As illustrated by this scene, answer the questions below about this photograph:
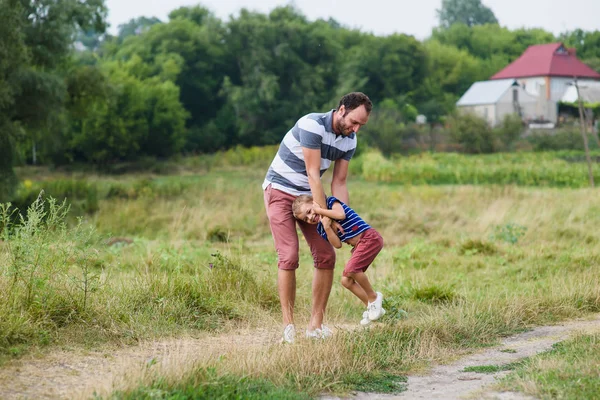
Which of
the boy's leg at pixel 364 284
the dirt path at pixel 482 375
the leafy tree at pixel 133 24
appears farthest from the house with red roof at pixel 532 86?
the leafy tree at pixel 133 24

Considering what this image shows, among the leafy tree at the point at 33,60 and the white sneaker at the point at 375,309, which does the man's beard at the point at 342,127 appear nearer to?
the white sneaker at the point at 375,309

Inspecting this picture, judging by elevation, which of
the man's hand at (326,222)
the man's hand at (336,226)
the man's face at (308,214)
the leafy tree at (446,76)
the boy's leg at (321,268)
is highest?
the leafy tree at (446,76)

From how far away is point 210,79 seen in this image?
56156 millimetres

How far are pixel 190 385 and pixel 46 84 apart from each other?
20699 millimetres

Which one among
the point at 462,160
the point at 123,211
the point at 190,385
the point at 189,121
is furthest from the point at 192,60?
the point at 190,385

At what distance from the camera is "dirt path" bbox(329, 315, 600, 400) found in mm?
5147

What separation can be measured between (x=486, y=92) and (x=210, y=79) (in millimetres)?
22598

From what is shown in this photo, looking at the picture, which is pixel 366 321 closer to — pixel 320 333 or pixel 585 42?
pixel 320 333

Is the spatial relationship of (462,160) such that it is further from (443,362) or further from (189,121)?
(443,362)

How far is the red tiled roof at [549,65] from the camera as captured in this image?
218ft

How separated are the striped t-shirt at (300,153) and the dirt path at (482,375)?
6.07 feet

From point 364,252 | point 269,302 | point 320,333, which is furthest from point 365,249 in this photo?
point 269,302

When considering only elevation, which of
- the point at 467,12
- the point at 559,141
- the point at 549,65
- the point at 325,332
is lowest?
the point at 559,141

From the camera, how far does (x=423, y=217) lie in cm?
2078
